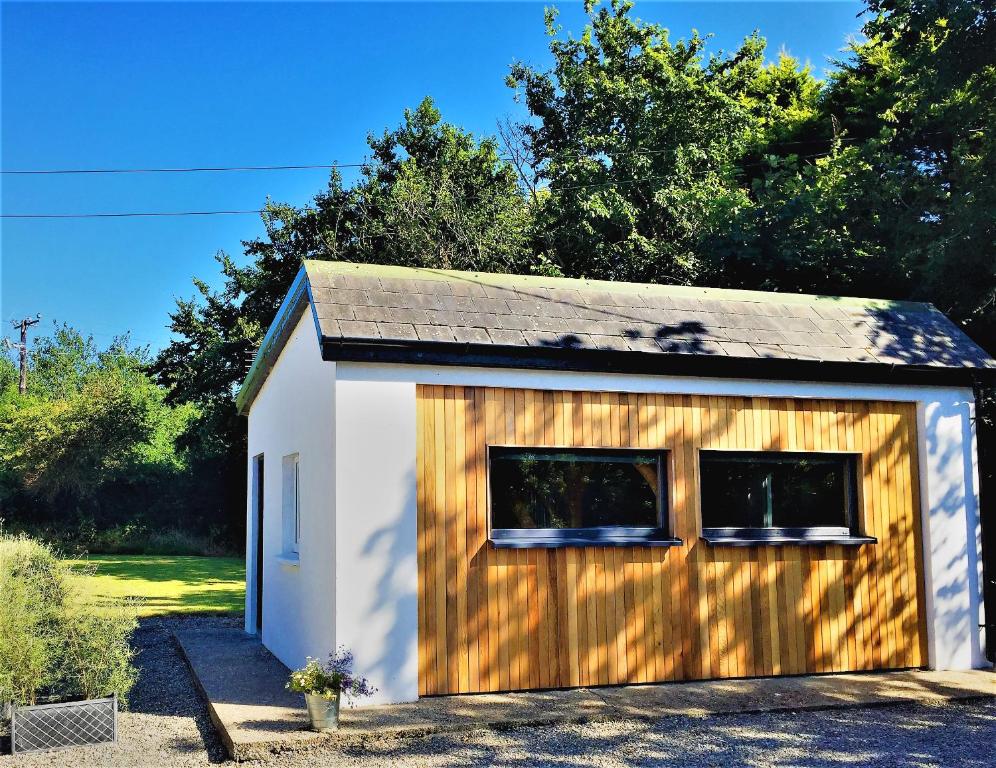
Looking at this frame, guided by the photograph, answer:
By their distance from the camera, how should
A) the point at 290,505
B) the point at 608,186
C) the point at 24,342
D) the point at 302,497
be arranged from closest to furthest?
the point at 302,497 → the point at 290,505 → the point at 608,186 → the point at 24,342

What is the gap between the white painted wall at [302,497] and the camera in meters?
7.12

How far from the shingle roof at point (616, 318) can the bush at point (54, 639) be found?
262 centimetres

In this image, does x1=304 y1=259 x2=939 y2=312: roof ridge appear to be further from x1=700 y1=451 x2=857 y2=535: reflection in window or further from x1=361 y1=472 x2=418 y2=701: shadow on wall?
x1=361 y1=472 x2=418 y2=701: shadow on wall

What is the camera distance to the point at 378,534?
6820 millimetres

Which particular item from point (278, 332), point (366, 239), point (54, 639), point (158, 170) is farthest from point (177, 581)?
point (54, 639)

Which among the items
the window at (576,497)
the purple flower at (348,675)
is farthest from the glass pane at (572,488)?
the purple flower at (348,675)

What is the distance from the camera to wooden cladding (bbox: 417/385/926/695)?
7.04m

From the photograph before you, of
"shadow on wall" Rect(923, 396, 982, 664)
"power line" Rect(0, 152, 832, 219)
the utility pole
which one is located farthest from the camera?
the utility pole

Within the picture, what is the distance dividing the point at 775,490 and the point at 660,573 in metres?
1.40

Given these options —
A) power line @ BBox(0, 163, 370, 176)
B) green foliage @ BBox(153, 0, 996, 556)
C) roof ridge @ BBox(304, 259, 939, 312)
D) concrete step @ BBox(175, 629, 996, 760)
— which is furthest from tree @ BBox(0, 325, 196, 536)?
concrete step @ BBox(175, 629, 996, 760)

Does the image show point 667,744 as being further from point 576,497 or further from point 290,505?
point 290,505

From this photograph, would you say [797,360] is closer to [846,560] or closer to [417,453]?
[846,560]

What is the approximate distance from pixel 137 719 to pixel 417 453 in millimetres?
2939

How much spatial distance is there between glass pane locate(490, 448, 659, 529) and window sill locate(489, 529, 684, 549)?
66mm
